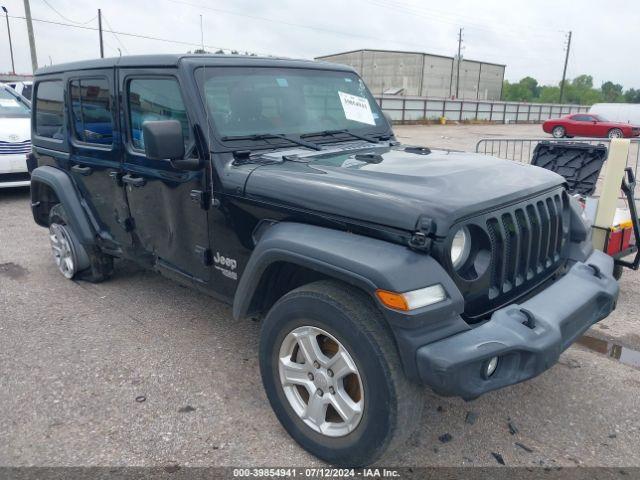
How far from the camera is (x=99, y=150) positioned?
405 cm

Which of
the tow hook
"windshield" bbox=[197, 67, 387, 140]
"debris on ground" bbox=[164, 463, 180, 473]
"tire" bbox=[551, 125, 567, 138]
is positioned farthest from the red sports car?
"debris on ground" bbox=[164, 463, 180, 473]

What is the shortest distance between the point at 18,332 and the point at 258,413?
2.23 meters

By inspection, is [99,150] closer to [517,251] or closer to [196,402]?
[196,402]

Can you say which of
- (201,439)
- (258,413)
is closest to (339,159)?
(258,413)

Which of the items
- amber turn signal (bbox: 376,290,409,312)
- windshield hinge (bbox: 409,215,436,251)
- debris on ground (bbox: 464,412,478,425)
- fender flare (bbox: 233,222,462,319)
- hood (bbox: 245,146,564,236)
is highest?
hood (bbox: 245,146,564,236)

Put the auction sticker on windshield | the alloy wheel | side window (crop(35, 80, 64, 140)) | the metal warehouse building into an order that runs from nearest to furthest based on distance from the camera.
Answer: the alloy wheel, the auction sticker on windshield, side window (crop(35, 80, 64, 140)), the metal warehouse building

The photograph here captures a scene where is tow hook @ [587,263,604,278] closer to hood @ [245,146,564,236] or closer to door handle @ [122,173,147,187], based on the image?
hood @ [245,146,564,236]

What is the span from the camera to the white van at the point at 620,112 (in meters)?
29.3

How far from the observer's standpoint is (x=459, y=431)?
288 cm

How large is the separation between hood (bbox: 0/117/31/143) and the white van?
30072 mm

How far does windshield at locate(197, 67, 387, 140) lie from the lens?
3230 millimetres

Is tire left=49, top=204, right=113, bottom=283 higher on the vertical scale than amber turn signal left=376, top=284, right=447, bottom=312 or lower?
lower

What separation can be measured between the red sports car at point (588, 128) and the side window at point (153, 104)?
27.3m

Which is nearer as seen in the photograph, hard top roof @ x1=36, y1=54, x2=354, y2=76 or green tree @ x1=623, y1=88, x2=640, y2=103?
hard top roof @ x1=36, y1=54, x2=354, y2=76
